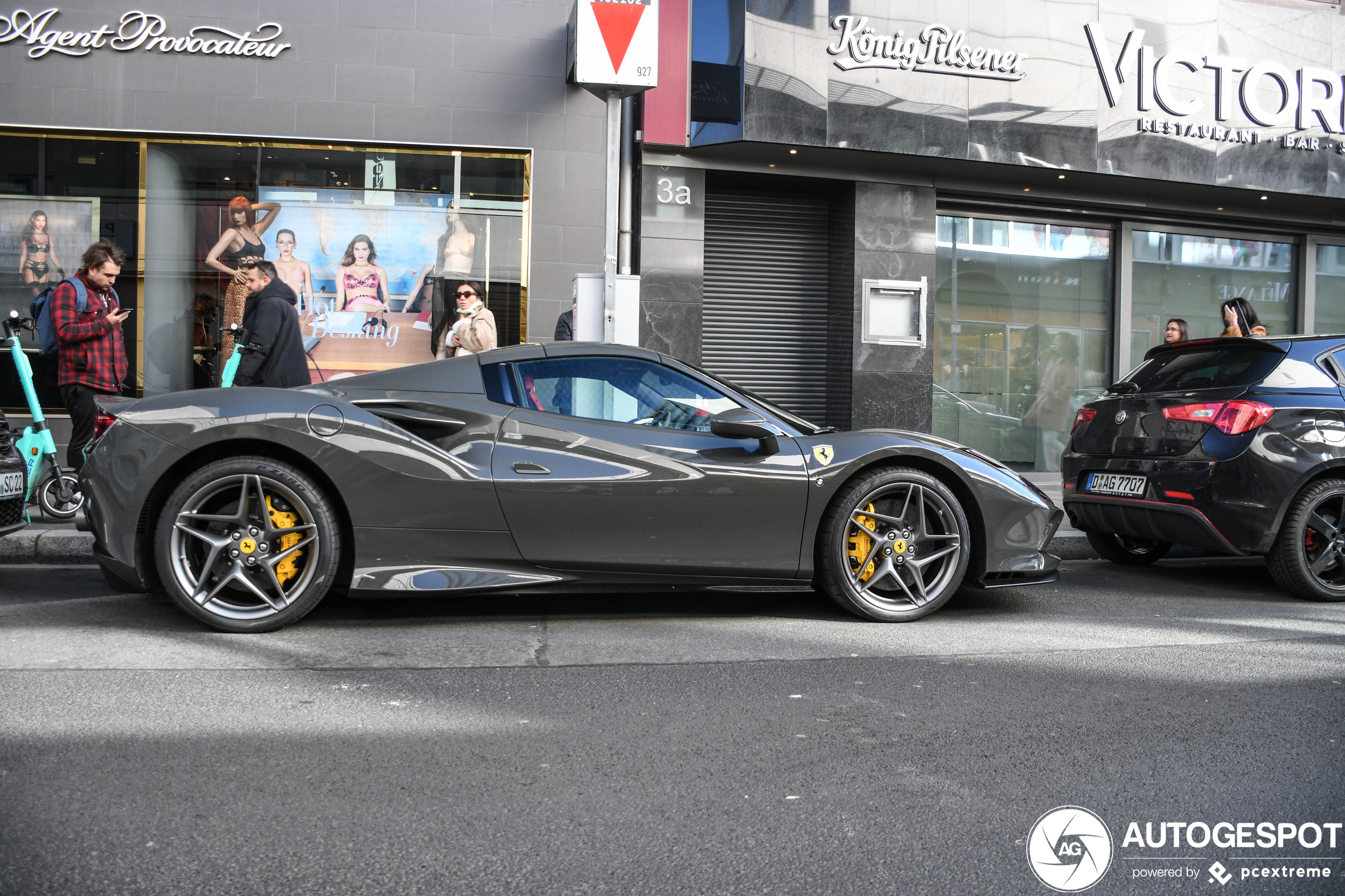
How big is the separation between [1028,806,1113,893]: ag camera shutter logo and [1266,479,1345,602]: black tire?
12.2 ft

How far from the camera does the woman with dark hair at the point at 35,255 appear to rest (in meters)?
9.87

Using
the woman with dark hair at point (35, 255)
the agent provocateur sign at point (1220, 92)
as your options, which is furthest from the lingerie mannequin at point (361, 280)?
the agent provocateur sign at point (1220, 92)

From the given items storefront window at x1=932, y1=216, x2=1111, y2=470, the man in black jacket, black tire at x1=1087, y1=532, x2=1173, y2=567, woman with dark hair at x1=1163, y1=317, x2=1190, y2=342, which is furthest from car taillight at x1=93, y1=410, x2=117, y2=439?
woman with dark hair at x1=1163, y1=317, x2=1190, y2=342

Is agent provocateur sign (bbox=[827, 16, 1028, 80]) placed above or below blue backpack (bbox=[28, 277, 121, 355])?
above

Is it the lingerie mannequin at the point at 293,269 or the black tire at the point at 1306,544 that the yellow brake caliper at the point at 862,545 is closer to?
the black tire at the point at 1306,544

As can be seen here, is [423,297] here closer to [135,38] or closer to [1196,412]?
[135,38]

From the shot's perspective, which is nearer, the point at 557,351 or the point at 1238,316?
the point at 557,351

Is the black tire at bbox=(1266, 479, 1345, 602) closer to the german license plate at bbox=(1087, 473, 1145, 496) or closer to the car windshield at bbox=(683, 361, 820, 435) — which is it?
the german license plate at bbox=(1087, 473, 1145, 496)

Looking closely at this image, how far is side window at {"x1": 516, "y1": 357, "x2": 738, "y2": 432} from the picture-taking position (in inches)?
176

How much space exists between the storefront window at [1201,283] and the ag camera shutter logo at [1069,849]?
11.3 metres

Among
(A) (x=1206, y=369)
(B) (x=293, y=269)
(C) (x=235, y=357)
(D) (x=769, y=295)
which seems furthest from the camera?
(D) (x=769, y=295)

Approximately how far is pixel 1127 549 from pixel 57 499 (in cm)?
726

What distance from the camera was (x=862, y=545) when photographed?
465 cm

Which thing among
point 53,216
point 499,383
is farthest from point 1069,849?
point 53,216
